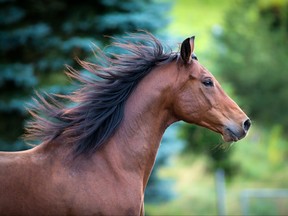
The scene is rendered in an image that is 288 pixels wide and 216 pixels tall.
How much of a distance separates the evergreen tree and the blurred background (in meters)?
0.02

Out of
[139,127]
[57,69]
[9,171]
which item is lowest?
[9,171]

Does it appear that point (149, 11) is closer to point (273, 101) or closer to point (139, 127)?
point (139, 127)

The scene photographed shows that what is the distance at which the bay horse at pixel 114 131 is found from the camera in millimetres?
4723

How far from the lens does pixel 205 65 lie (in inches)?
766

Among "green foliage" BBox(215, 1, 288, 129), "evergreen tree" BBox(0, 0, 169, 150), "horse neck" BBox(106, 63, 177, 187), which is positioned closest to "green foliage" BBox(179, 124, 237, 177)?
"green foliage" BBox(215, 1, 288, 129)

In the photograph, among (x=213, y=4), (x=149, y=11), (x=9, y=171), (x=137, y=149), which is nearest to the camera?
(x=9, y=171)

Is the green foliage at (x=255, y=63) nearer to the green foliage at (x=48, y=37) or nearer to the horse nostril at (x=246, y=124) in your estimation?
the green foliage at (x=48, y=37)

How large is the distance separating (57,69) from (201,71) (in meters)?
9.11

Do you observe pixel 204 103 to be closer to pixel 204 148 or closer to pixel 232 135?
pixel 232 135

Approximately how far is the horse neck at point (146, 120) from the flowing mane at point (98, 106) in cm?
7

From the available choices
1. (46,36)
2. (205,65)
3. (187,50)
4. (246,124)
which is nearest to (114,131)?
(187,50)

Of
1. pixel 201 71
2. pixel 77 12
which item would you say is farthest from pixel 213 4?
pixel 201 71

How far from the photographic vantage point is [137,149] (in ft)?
16.9

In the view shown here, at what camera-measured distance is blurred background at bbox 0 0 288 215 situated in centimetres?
1351
